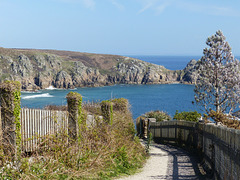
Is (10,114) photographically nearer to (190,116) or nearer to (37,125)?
(37,125)

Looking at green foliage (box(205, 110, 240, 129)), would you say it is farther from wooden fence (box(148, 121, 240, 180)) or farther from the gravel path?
the gravel path

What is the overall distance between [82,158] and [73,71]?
122 m

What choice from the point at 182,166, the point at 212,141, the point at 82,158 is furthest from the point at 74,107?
the point at 212,141

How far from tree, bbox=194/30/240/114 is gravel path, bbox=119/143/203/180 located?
15.8ft

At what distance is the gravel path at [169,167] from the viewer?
9.84 meters

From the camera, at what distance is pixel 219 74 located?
698 inches

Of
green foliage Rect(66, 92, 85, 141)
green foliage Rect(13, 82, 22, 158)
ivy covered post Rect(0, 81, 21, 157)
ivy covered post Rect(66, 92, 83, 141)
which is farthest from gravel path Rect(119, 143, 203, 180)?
ivy covered post Rect(0, 81, 21, 157)

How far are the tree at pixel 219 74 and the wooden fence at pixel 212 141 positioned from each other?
2598 mm

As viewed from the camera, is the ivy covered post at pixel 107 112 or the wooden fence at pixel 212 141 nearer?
the wooden fence at pixel 212 141

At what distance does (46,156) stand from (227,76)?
467 inches

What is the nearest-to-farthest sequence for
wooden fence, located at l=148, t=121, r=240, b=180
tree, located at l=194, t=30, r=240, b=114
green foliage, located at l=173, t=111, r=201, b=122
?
wooden fence, located at l=148, t=121, r=240, b=180
tree, located at l=194, t=30, r=240, b=114
green foliage, located at l=173, t=111, r=201, b=122

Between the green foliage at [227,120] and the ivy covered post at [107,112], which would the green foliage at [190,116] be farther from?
the ivy covered post at [107,112]

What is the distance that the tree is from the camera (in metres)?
17.4

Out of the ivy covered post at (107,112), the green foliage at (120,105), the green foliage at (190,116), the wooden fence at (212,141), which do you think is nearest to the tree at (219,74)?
the green foliage at (190,116)
